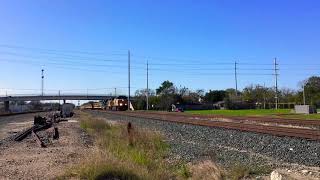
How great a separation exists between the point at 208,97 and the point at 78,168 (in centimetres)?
14679

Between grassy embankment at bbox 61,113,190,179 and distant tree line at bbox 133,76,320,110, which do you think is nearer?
grassy embankment at bbox 61,113,190,179

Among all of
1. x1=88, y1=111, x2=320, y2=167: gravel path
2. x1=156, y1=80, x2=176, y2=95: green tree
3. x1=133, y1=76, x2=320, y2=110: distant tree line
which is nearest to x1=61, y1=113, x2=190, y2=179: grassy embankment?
x1=88, y1=111, x2=320, y2=167: gravel path

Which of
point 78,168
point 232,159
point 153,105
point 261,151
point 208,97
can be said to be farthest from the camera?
point 208,97

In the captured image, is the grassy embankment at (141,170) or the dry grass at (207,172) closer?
the grassy embankment at (141,170)

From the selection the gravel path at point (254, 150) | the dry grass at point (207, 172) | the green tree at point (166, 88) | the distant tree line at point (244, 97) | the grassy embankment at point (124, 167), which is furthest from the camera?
the green tree at point (166, 88)

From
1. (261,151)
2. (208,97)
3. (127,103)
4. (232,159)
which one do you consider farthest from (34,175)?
(208,97)

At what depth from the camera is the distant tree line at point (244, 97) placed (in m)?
109

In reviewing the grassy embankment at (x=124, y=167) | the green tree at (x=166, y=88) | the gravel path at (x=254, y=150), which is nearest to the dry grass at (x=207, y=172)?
the grassy embankment at (x=124, y=167)

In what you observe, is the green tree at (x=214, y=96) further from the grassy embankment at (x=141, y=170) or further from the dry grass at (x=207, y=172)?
the dry grass at (x=207, y=172)

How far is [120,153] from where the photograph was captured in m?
15.2

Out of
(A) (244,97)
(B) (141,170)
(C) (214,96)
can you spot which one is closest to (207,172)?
(B) (141,170)

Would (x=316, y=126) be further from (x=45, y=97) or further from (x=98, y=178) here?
(x=45, y=97)

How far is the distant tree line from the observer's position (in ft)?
356

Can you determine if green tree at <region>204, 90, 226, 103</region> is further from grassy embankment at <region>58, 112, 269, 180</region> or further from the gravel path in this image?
grassy embankment at <region>58, 112, 269, 180</region>
